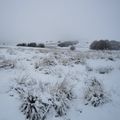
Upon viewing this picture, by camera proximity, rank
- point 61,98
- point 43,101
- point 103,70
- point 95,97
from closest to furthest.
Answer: point 43,101 → point 61,98 → point 95,97 → point 103,70

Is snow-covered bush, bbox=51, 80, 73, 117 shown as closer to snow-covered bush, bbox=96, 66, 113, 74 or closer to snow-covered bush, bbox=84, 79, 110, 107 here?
snow-covered bush, bbox=84, 79, 110, 107

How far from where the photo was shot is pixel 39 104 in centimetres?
317

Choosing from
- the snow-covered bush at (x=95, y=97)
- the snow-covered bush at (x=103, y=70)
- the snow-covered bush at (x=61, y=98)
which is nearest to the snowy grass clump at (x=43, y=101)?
the snow-covered bush at (x=61, y=98)

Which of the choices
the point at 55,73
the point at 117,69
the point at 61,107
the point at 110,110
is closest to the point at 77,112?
the point at 61,107

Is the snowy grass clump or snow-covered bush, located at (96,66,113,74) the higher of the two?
the snowy grass clump

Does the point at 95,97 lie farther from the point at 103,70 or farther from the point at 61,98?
the point at 103,70

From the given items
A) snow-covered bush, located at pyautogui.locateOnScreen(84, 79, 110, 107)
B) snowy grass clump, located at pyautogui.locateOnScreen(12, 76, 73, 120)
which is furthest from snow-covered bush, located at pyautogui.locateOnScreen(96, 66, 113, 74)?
snowy grass clump, located at pyautogui.locateOnScreen(12, 76, 73, 120)

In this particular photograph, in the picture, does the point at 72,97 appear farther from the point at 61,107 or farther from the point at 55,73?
the point at 55,73

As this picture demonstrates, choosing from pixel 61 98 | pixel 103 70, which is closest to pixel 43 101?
pixel 61 98

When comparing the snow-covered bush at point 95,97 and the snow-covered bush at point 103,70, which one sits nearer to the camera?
the snow-covered bush at point 95,97

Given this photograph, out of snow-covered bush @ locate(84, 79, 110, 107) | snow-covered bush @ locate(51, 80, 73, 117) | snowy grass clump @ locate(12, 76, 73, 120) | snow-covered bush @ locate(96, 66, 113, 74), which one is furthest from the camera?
snow-covered bush @ locate(96, 66, 113, 74)

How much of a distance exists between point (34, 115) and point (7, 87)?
1.31 meters

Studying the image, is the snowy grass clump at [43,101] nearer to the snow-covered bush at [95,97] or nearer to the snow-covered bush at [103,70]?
the snow-covered bush at [95,97]

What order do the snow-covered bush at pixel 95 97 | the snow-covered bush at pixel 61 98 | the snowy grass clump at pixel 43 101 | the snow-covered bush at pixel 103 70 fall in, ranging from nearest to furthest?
the snowy grass clump at pixel 43 101 → the snow-covered bush at pixel 61 98 → the snow-covered bush at pixel 95 97 → the snow-covered bush at pixel 103 70
